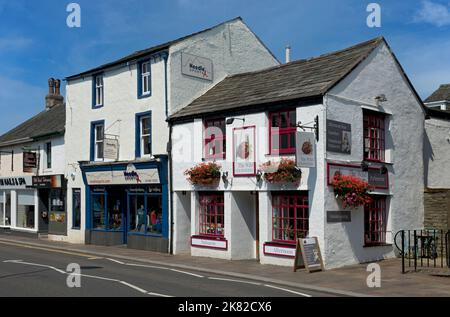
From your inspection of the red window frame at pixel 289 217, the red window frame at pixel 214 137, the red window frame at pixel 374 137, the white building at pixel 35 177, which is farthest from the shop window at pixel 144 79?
the red window frame at pixel 374 137

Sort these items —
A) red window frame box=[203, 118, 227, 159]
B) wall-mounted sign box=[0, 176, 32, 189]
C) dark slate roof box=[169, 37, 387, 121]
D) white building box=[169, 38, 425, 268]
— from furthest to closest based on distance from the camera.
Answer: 1. wall-mounted sign box=[0, 176, 32, 189]
2. red window frame box=[203, 118, 227, 159]
3. dark slate roof box=[169, 37, 387, 121]
4. white building box=[169, 38, 425, 268]

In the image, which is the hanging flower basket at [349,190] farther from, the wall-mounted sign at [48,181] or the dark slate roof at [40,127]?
the dark slate roof at [40,127]

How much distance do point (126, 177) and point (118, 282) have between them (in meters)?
10.4

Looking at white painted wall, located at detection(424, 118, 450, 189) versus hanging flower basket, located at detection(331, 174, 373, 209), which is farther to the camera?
white painted wall, located at detection(424, 118, 450, 189)

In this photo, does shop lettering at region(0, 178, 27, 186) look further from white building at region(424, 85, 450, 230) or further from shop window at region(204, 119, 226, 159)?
A: white building at region(424, 85, 450, 230)

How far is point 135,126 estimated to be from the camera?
22.9 meters

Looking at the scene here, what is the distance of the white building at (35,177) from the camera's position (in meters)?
28.0

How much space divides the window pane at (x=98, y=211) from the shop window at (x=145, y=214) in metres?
2.19

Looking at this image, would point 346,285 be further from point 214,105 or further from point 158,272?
point 214,105

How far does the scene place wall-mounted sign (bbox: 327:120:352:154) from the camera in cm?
1645

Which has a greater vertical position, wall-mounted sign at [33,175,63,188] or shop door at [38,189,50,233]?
wall-mounted sign at [33,175,63,188]

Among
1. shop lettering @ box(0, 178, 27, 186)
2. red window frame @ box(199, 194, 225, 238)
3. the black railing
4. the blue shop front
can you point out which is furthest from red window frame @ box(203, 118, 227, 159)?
shop lettering @ box(0, 178, 27, 186)
